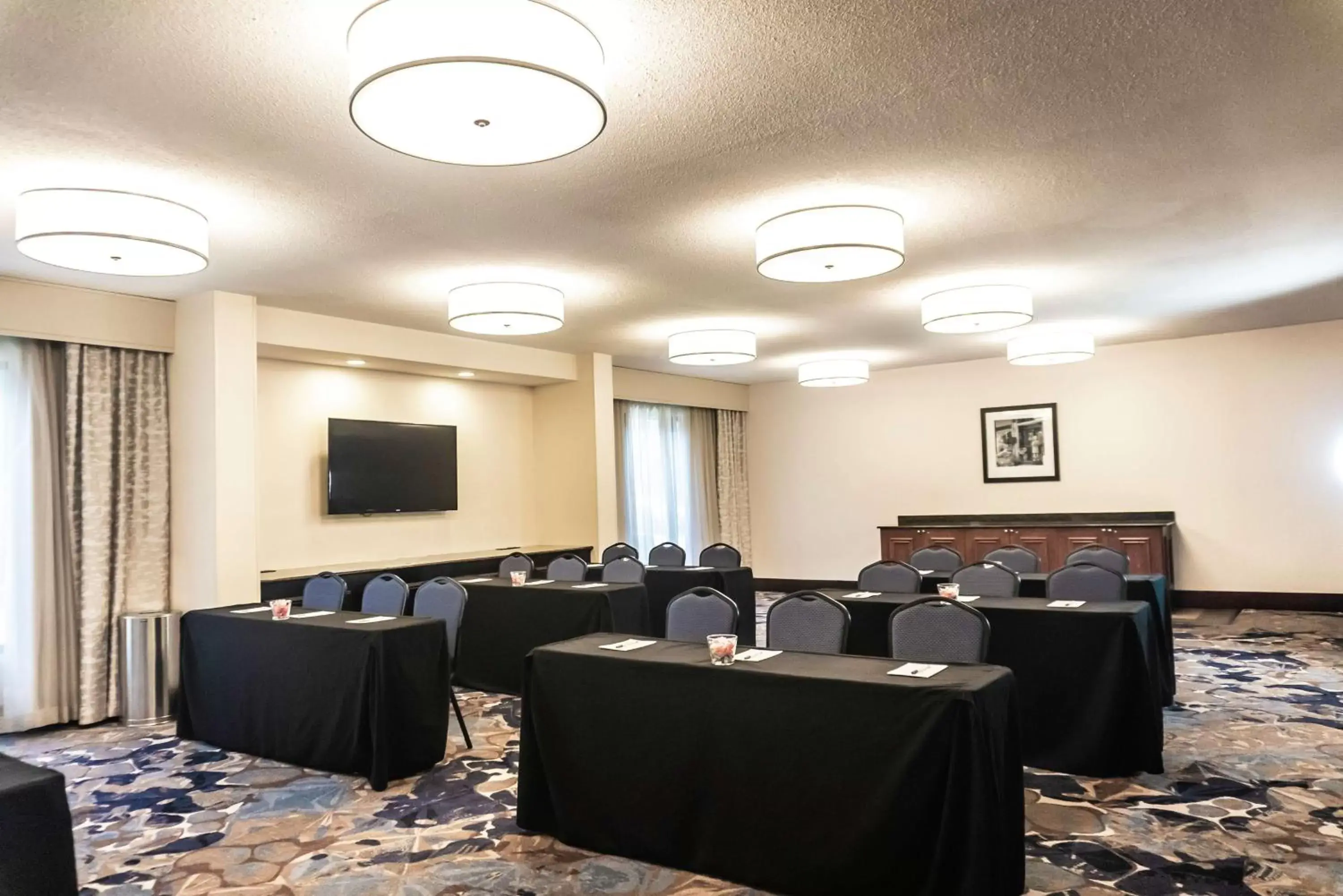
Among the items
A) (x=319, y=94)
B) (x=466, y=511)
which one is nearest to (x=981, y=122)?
(x=319, y=94)

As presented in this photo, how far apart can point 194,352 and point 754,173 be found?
163 inches

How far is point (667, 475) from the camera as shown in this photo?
10.9 m

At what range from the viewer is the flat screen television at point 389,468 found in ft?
24.6

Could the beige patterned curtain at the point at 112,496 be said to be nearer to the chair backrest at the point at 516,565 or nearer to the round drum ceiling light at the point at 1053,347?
the chair backrest at the point at 516,565

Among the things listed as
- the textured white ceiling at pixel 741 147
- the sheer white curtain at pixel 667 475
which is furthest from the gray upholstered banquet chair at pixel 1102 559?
the sheer white curtain at pixel 667 475

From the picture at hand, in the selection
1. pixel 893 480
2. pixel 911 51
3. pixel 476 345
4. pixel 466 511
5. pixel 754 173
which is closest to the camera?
pixel 911 51

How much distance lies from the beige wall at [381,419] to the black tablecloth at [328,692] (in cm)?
218

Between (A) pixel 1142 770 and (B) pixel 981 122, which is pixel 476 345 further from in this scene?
(A) pixel 1142 770

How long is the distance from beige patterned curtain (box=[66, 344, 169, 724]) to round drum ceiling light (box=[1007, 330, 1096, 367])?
6662 millimetres

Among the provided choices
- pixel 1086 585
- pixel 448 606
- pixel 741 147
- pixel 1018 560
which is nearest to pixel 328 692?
pixel 448 606

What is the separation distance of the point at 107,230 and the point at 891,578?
4707mm

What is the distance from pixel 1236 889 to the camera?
297cm

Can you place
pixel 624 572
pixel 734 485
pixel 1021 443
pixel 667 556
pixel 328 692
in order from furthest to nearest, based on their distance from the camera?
pixel 734 485
pixel 1021 443
pixel 667 556
pixel 624 572
pixel 328 692

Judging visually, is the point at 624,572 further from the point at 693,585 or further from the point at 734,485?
the point at 734,485
